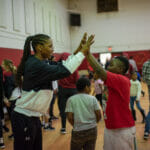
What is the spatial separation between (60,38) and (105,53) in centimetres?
417

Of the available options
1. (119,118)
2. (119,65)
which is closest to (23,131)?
(119,118)

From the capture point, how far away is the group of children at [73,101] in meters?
1.65

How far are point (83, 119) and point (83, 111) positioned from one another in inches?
3.6

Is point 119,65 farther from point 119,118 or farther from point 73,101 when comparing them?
point 73,101

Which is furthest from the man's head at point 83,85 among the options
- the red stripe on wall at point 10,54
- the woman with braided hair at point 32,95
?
the red stripe on wall at point 10,54

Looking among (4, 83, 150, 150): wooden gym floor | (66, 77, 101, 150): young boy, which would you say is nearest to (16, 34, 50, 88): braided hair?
(66, 77, 101, 150): young boy

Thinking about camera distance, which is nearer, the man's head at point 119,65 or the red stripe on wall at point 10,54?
the man's head at point 119,65

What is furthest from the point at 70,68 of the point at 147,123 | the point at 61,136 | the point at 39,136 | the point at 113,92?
the point at 61,136

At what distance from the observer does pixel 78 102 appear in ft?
7.89

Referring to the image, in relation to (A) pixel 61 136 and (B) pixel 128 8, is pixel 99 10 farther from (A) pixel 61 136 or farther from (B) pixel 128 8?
(A) pixel 61 136

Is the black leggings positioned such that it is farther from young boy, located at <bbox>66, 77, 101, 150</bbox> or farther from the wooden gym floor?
the wooden gym floor

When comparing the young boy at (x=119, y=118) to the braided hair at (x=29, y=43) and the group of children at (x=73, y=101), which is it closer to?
the group of children at (x=73, y=101)

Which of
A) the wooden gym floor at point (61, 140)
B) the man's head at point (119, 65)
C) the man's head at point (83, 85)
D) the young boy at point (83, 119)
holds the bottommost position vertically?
the wooden gym floor at point (61, 140)

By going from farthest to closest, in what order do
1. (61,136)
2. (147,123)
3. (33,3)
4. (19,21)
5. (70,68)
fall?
(33,3), (19,21), (61,136), (147,123), (70,68)
